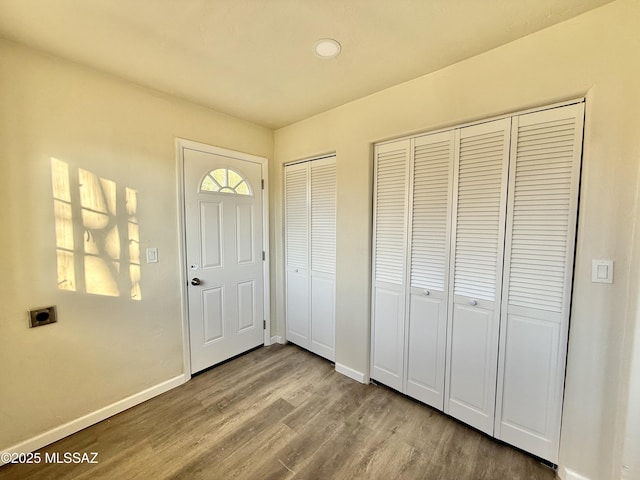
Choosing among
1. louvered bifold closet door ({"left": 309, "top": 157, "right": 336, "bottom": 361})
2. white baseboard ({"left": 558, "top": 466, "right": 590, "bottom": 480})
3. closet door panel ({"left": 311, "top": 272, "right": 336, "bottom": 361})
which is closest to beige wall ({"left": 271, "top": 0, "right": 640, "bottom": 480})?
white baseboard ({"left": 558, "top": 466, "right": 590, "bottom": 480})

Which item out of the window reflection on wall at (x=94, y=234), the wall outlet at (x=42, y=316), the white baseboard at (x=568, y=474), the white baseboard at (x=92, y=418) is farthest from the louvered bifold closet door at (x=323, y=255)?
the wall outlet at (x=42, y=316)

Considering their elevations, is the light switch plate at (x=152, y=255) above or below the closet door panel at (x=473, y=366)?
above

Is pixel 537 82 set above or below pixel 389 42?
below

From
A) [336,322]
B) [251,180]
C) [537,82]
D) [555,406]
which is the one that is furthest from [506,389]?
[251,180]

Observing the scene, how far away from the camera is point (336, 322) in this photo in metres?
2.48

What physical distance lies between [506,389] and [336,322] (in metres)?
1.32

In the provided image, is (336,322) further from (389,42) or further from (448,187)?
(389,42)

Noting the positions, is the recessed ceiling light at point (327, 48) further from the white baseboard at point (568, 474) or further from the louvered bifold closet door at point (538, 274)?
the white baseboard at point (568, 474)

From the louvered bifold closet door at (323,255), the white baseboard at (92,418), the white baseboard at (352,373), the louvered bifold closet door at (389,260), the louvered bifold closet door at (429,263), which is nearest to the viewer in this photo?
the white baseboard at (92,418)

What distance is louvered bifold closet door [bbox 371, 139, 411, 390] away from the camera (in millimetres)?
2051

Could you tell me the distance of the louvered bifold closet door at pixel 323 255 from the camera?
2541 millimetres

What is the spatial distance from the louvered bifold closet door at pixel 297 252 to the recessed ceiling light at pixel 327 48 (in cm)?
117

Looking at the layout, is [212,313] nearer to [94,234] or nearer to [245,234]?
[245,234]

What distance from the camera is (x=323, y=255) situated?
2.64 metres
